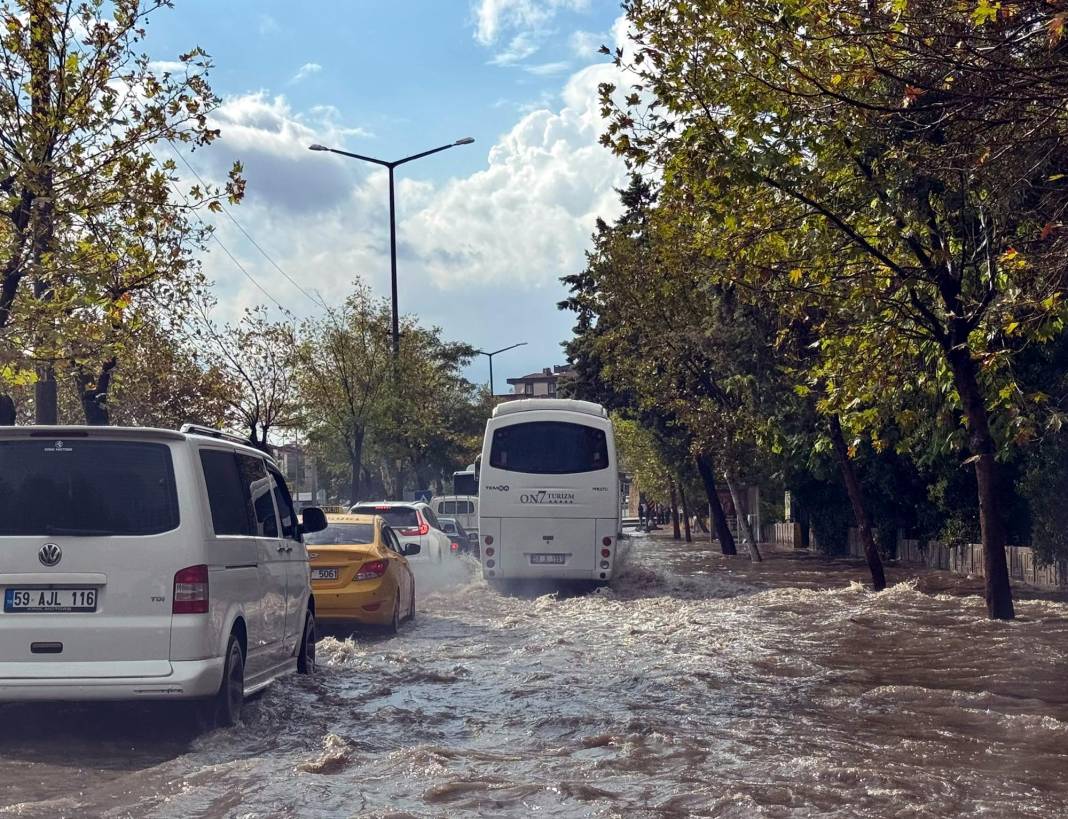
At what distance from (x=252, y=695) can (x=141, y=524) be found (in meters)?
2.42

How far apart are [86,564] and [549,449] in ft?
51.0

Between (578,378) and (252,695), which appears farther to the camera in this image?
(578,378)

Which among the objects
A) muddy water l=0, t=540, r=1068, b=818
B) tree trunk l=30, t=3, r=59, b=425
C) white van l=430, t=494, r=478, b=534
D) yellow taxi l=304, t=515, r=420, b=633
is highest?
tree trunk l=30, t=3, r=59, b=425

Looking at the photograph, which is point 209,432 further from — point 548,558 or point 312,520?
point 548,558

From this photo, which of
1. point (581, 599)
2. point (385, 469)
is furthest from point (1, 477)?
point (385, 469)

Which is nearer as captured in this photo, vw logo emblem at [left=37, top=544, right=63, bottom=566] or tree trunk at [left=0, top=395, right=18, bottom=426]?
vw logo emblem at [left=37, top=544, right=63, bottom=566]

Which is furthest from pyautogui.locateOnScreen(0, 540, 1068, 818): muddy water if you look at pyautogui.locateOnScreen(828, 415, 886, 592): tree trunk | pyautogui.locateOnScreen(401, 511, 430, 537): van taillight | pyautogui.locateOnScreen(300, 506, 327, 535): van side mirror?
pyautogui.locateOnScreen(401, 511, 430, 537): van taillight

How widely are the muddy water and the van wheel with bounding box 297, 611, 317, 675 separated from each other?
0.86ft

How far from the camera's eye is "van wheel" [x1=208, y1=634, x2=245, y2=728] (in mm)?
8703

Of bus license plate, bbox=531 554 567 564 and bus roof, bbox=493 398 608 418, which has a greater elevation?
bus roof, bbox=493 398 608 418

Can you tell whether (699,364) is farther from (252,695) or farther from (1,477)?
(1,477)

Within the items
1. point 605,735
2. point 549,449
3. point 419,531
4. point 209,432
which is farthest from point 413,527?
point 605,735

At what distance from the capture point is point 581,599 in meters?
22.0

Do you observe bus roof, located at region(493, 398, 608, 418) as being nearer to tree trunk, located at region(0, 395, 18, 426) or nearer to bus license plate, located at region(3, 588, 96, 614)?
tree trunk, located at region(0, 395, 18, 426)
